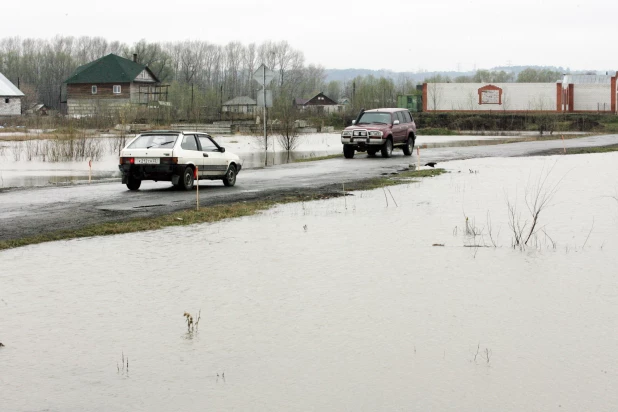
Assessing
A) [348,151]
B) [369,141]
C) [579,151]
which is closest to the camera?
[369,141]

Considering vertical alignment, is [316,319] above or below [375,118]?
below

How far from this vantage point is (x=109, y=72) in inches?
4338

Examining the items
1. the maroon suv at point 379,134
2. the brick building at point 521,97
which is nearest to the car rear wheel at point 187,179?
the maroon suv at point 379,134

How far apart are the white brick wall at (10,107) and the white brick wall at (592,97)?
6597 centimetres

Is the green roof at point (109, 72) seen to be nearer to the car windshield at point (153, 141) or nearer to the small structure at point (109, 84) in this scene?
the small structure at point (109, 84)

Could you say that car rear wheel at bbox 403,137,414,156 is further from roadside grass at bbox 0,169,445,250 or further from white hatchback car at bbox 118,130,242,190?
white hatchback car at bbox 118,130,242,190

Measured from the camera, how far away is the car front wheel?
20281 millimetres

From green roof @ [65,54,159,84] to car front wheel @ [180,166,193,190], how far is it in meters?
90.8

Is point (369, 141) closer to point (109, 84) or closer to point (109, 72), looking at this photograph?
point (109, 84)

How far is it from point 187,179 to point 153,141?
1.21 meters

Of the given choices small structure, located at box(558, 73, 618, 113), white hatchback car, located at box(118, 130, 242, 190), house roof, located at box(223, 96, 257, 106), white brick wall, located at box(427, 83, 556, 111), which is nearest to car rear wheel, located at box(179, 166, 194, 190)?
white hatchback car, located at box(118, 130, 242, 190)

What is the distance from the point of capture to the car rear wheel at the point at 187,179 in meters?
20.3

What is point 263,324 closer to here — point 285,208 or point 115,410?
point 115,410

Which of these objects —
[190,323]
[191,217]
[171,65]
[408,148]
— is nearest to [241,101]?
[171,65]
